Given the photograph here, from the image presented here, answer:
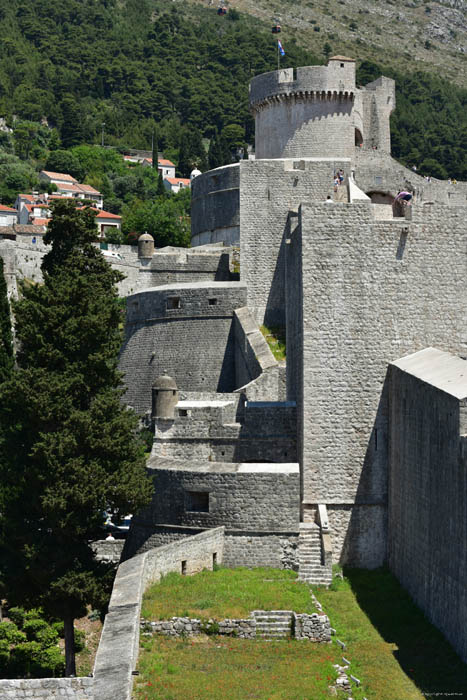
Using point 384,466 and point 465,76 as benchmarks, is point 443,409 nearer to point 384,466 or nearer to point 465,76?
point 384,466

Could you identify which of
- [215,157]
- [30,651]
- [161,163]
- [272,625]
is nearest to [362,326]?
[272,625]

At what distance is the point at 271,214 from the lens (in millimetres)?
41875

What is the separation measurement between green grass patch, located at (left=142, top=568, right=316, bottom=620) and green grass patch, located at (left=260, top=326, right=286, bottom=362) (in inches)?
518

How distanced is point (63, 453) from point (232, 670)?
285 inches

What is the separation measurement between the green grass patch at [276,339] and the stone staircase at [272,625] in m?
16.0

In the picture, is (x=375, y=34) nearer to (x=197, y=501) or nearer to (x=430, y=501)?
(x=197, y=501)

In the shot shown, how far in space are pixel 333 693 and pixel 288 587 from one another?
19.4 ft

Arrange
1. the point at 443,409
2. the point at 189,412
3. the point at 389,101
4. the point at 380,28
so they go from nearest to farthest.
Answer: the point at 443,409
the point at 189,412
the point at 389,101
the point at 380,28

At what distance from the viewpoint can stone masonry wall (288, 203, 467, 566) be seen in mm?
27500

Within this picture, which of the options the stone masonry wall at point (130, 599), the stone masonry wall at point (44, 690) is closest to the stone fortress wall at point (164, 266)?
the stone masonry wall at point (130, 599)

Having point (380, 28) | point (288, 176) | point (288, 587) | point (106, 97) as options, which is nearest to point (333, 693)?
Result: point (288, 587)

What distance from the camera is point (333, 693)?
18.6 m

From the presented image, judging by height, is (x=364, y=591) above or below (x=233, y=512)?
below

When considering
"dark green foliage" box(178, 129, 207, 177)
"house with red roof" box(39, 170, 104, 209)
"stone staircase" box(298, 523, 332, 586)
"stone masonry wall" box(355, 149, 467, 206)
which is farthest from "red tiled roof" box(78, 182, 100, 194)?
"stone staircase" box(298, 523, 332, 586)
